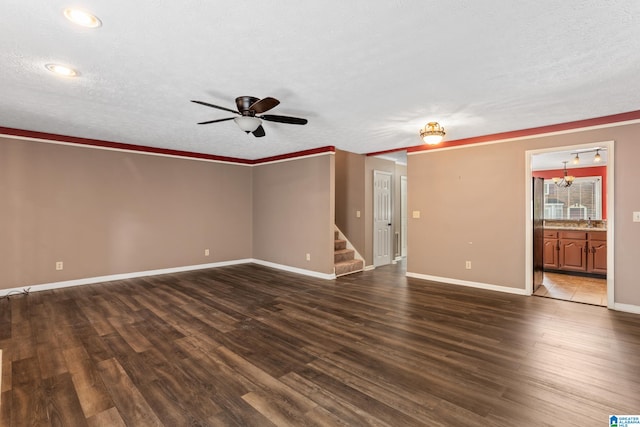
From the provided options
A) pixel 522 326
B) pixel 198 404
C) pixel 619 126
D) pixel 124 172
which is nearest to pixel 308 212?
pixel 124 172

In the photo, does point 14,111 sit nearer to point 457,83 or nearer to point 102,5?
point 102,5

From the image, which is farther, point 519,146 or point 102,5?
point 519,146

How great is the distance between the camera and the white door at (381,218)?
6836mm

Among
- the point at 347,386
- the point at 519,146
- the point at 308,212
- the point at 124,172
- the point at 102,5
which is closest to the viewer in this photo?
the point at 102,5

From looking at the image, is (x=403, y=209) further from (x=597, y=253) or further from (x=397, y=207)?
(x=597, y=253)

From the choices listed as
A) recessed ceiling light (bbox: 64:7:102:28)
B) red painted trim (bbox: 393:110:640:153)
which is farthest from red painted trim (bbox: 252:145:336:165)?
recessed ceiling light (bbox: 64:7:102:28)

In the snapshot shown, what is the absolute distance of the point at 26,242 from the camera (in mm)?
4746

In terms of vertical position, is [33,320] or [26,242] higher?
[26,242]

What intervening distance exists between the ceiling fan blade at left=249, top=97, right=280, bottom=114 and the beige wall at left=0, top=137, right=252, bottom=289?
3930 millimetres

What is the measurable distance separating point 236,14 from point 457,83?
2.08m

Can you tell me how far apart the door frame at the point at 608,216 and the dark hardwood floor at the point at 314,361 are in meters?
0.32

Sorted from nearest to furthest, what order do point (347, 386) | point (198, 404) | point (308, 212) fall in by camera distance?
point (198, 404) → point (347, 386) → point (308, 212)

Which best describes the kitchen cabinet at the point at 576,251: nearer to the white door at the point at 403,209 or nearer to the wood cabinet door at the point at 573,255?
the wood cabinet door at the point at 573,255

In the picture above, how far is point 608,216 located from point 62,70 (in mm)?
6249
